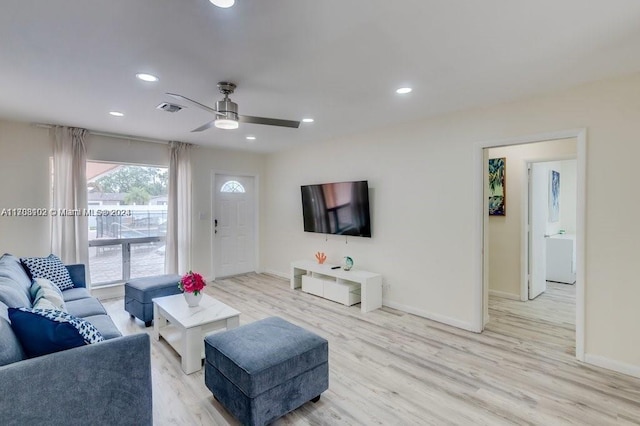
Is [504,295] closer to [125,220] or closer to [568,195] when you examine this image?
[568,195]

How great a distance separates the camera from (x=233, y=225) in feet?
20.8

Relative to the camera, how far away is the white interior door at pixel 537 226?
470cm

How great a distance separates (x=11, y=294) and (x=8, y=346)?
86 cm

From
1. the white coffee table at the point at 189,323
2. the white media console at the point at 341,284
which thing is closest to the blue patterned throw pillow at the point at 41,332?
the white coffee table at the point at 189,323

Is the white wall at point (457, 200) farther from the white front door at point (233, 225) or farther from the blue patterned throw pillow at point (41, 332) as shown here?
the blue patterned throw pillow at point (41, 332)

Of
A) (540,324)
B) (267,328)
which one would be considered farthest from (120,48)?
(540,324)

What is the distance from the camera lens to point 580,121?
2.88 m

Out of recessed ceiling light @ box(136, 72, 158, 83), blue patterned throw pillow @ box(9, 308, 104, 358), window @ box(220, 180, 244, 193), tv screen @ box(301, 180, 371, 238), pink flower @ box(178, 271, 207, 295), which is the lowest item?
pink flower @ box(178, 271, 207, 295)

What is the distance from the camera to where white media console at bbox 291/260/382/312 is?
429cm

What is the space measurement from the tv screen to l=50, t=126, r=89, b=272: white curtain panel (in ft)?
10.9

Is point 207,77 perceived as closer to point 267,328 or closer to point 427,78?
point 427,78

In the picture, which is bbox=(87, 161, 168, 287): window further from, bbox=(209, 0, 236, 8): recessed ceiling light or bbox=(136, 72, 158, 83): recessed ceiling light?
bbox=(209, 0, 236, 8): recessed ceiling light

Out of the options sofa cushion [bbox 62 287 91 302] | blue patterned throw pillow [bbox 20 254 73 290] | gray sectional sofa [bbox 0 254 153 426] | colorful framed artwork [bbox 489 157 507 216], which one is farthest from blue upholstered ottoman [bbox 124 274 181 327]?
colorful framed artwork [bbox 489 157 507 216]

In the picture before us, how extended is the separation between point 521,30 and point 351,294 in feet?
11.7
